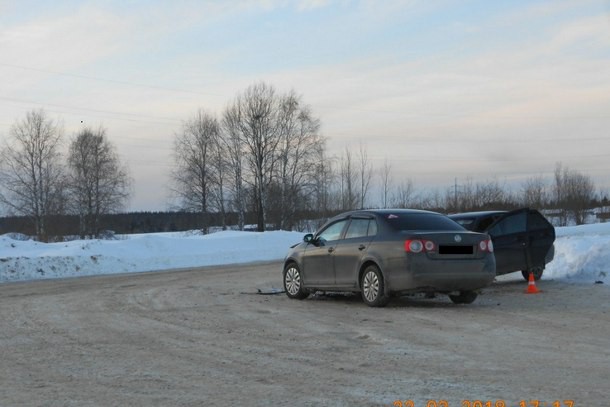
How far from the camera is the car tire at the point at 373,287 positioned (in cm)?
1095

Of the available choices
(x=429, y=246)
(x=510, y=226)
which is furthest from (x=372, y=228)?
(x=510, y=226)

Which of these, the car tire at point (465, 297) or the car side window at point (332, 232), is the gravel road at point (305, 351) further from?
the car side window at point (332, 232)

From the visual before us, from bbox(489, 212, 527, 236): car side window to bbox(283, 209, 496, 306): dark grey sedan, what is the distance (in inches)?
108

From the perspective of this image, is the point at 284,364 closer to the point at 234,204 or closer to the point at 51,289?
the point at 51,289

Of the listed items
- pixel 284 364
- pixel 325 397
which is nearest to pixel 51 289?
pixel 284 364

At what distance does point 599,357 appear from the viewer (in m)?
6.95

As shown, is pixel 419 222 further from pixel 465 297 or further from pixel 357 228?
pixel 465 297

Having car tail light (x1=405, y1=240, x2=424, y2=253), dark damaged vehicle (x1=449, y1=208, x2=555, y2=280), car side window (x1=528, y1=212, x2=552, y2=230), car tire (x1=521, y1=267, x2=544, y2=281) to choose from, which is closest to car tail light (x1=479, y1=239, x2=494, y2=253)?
car tail light (x1=405, y1=240, x2=424, y2=253)

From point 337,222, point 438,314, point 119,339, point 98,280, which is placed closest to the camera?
point 119,339

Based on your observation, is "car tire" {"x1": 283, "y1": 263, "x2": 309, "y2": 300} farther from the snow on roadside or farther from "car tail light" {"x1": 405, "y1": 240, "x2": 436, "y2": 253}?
the snow on roadside

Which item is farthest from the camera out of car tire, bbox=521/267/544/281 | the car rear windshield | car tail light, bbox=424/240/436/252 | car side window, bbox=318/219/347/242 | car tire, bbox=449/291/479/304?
car tire, bbox=521/267/544/281

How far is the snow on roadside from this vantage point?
21.7 m

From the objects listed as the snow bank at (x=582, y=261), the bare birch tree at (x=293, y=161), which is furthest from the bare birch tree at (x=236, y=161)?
the snow bank at (x=582, y=261)

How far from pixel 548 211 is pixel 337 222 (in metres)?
54.4
